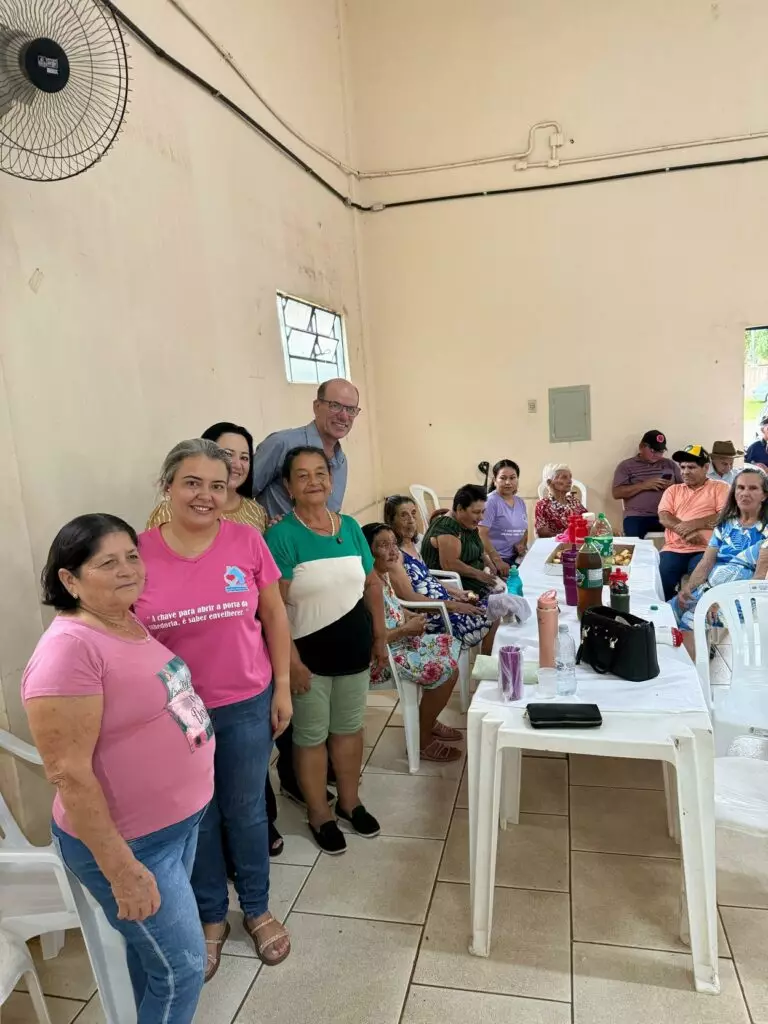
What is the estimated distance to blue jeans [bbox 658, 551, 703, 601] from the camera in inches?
→ 153

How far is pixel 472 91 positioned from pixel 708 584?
4192 mm

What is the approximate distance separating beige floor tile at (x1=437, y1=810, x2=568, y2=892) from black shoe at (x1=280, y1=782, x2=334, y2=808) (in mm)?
493

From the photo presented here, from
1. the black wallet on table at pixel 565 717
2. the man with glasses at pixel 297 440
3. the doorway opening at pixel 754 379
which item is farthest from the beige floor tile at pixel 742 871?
the doorway opening at pixel 754 379

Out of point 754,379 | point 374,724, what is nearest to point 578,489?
point 754,379

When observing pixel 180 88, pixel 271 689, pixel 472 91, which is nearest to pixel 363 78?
pixel 472 91

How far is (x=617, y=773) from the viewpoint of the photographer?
8.35 feet

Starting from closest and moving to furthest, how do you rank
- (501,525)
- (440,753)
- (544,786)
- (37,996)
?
(37,996)
(544,786)
(440,753)
(501,525)

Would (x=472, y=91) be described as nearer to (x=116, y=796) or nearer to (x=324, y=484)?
(x=324, y=484)

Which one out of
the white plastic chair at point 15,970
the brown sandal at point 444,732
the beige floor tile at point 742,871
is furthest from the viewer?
the brown sandal at point 444,732

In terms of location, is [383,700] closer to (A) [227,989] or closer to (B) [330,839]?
(B) [330,839]

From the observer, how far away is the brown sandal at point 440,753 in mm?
2697

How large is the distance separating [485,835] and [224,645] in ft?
2.76

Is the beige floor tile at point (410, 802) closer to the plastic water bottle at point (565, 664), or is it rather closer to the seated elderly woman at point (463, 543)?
the plastic water bottle at point (565, 664)

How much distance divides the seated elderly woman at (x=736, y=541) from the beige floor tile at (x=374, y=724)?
1462mm
